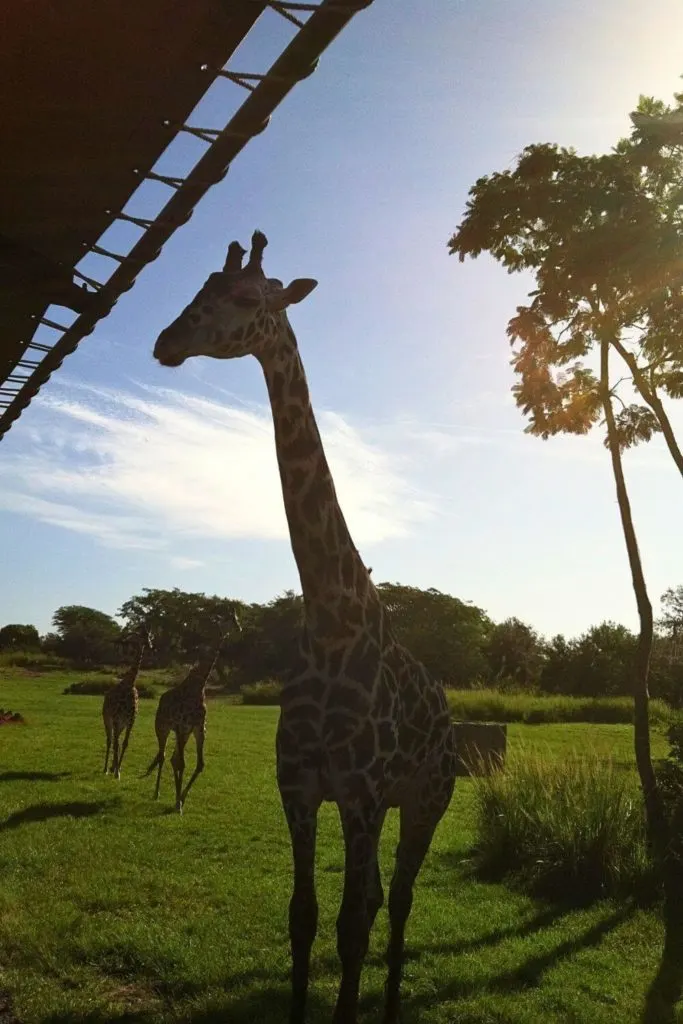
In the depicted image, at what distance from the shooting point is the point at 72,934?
6.20 metres

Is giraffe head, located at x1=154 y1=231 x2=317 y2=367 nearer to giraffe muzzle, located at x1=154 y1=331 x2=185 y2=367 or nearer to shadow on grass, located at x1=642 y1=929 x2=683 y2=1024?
giraffe muzzle, located at x1=154 y1=331 x2=185 y2=367

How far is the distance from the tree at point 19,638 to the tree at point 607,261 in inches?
2053

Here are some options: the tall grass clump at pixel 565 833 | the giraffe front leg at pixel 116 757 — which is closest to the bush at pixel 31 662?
the giraffe front leg at pixel 116 757

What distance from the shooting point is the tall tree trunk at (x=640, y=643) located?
28.9 feet

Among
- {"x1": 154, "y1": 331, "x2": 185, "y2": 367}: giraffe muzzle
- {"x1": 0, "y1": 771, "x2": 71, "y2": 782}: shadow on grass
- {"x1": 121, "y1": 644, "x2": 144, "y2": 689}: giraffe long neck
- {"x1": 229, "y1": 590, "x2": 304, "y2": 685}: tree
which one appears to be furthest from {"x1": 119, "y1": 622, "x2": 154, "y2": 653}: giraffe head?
{"x1": 229, "y1": 590, "x2": 304, "y2": 685}: tree

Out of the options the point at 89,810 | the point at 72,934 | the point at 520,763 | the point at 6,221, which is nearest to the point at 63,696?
the point at 89,810

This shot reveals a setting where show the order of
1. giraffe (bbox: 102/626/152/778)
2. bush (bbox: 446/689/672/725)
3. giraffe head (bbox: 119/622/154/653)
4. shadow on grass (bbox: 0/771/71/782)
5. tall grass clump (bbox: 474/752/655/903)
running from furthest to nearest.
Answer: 1. bush (bbox: 446/689/672/725)
2. giraffe head (bbox: 119/622/154/653)
3. giraffe (bbox: 102/626/152/778)
4. shadow on grass (bbox: 0/771/71/782)
5. tall grass clump (bbox: 474/752/655/903)

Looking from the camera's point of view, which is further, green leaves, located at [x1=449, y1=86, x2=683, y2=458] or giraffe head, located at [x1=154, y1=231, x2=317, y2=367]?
green leaves, located at [x1=449, y1=86, x2=683, y2=458]

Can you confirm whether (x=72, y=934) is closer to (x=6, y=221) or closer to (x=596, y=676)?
(x=6, y=221)

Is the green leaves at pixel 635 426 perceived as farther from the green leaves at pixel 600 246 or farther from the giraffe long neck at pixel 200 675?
the giraffe long neck at pixel 200 675

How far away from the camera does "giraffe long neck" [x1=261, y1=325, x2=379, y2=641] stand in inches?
165

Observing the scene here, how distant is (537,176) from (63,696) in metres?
26.0

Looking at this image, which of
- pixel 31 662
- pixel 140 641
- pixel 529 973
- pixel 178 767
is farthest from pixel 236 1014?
pixel 31 662

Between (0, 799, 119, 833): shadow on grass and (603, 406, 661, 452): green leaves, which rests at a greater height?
(603, 406, 661, 452): green leaves
